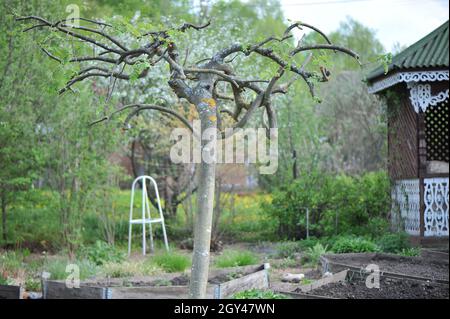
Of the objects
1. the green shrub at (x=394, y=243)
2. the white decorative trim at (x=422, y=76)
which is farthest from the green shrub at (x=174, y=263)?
the white decorative trim at (x=422, y=76)

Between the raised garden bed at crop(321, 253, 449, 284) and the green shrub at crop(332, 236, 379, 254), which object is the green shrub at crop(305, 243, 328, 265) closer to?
the green shrub at crop(332, 236, 379, 254)

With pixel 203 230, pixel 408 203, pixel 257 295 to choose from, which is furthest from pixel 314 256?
pixel 203 230

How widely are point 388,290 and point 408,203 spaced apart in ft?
15.3

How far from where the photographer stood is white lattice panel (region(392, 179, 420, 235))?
10.6 meters

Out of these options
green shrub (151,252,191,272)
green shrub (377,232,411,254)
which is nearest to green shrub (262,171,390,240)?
green shrub (377,232,411,254)

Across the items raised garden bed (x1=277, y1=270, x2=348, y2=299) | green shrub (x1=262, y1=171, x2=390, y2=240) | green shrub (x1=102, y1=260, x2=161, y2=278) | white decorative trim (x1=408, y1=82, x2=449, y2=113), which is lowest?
green shrub (x1=102, y1=260, x2=161, y2=278)

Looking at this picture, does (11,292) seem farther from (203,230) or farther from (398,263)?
(398,263)

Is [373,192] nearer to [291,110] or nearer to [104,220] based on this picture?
[291,110]

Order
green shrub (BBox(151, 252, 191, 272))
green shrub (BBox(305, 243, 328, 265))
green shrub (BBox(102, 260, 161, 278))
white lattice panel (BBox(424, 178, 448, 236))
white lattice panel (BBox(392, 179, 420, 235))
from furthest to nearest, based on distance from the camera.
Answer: white lattice panel (BBox(392, 179, 420, 235)), white lattice panel (BBox(424, 178, 448, 236)), green shrub (BBox(305, 243, 328, 265)), green shrub (BBox(151, 252, 191, 272)), green shrub (BBox(102, 260, 161, 278))

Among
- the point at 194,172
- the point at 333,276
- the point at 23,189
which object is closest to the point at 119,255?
the point at 23,189

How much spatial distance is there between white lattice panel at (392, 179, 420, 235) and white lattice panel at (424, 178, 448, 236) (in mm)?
155

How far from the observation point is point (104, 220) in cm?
1074

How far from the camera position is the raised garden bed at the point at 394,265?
7277mm

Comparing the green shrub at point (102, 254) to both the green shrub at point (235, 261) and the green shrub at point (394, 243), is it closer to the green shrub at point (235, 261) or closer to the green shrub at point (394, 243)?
the green shrub at point (235, 261)
